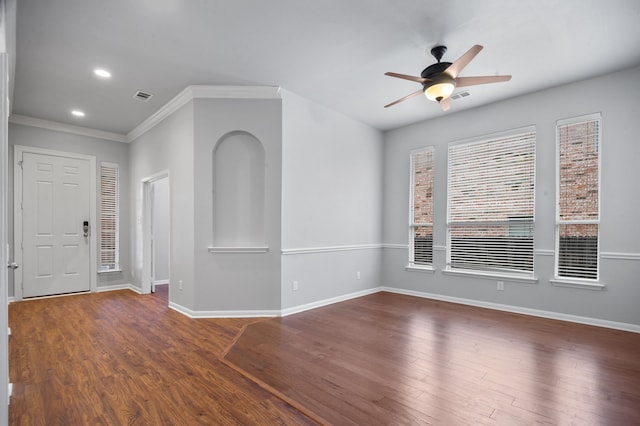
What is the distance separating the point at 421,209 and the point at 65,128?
20.6 feet

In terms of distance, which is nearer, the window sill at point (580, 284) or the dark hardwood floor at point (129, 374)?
the dark hardwood floor at point (129, 374)

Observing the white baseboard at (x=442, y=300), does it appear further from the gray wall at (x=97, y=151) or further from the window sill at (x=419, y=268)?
the gray wall at (x=97, y=151)

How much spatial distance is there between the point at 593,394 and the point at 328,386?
1900mm

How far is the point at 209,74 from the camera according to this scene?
3.84 m

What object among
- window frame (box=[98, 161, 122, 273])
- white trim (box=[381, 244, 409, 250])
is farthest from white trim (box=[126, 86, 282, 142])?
white trim (box=[381, 244, 409, 250])

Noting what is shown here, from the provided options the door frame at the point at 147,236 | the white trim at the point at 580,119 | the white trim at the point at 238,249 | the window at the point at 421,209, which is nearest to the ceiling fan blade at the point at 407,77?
the white trim at the point at 580,119

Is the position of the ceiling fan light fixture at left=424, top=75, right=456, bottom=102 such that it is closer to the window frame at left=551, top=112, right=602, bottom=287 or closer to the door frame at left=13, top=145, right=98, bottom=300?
the window frame at left=551, top=112, right=602, bottom=287

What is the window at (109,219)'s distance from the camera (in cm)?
593

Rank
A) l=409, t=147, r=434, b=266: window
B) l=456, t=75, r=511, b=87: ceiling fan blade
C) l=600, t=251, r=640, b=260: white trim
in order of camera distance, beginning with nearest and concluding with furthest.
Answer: l=456, t=75, r=511, b=87: ceiling fan blade → l=600, t=251, r=640, b=260: white trim → l=409, t=147, r=434, b=266: window

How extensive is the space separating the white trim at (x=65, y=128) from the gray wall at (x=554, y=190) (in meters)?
5.47

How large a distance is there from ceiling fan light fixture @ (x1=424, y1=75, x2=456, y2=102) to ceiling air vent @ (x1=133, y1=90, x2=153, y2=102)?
3.58m

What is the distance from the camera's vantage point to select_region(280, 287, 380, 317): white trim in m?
4.33

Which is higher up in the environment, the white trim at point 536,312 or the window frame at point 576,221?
the window frame at point 576,221

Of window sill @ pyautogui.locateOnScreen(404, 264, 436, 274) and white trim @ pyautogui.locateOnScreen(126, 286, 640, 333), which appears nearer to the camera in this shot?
white trim @ pyautogui.locateOnScreen(126, 286, 640, 333)
